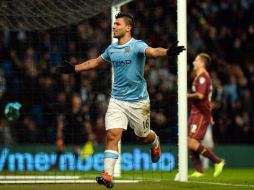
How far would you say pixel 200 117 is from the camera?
18000 mm

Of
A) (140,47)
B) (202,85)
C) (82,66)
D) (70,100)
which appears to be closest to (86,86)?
(70,100)

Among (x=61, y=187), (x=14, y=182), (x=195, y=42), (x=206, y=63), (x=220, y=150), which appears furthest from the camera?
(x=195, y=42)

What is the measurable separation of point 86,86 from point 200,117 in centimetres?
521

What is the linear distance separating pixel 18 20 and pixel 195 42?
34.3 ft

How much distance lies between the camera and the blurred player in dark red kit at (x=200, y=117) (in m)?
17.8

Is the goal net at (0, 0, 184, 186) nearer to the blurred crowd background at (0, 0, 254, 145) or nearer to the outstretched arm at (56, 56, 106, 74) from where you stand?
the blurred crowd background at (0, 0, 254, 145)

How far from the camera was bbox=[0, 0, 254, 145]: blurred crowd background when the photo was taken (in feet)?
68.4

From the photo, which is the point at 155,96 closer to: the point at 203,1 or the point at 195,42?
the point at 195,42

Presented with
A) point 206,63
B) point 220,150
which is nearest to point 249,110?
point 220,150

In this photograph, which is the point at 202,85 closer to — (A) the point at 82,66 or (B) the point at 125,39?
(A) the point at 82,66

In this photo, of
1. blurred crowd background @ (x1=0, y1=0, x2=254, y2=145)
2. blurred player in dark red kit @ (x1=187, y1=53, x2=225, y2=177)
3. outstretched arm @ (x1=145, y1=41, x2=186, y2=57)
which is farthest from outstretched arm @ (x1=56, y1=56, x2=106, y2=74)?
blurred crowd background @ (x1=0, y1=0, x2=254, y2=145)

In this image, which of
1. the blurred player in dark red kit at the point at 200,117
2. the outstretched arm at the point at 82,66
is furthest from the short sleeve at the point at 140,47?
the blurred player in dark red kit at the point at 200,117

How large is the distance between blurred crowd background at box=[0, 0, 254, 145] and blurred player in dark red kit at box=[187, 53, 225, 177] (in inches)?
58.7

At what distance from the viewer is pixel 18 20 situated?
52.7ft
